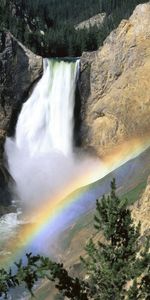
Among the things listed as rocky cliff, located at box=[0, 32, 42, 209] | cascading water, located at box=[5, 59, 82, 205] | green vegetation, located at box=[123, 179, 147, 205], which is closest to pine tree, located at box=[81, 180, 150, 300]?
green vegetation, located at box=[123, 179, 147, 205]

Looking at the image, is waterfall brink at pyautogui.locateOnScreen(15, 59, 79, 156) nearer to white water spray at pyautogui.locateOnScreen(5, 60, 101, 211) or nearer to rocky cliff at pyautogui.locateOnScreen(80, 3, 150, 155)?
white water spray at pyautogui.locateOnScreen(5, 60, 101, 211)

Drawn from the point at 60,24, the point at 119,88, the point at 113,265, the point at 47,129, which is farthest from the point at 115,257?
the point at 60,24

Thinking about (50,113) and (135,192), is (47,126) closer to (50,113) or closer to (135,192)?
(50,113)

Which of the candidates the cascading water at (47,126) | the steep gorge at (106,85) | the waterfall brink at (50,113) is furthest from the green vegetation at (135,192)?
→ the waterfall brink at (50,113)

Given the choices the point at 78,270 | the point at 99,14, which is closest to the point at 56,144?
the point at 78,270

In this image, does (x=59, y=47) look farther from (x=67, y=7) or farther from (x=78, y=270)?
(x=67, y=7)

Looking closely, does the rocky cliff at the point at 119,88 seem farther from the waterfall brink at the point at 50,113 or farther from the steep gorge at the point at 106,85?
the waterfall brink at the point at 50,113

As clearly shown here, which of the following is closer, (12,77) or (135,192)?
(135,192)
